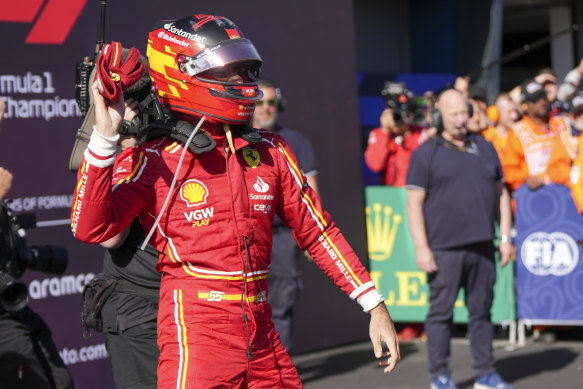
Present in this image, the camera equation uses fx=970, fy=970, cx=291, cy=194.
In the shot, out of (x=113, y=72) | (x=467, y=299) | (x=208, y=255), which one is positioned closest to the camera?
(x=113, y=72)

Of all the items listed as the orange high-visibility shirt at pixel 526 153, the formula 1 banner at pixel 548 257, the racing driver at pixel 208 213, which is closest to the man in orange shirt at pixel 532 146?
the orange high-visibility shirt at pixel 526 153

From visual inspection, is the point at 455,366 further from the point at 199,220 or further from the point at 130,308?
the point at 199,220

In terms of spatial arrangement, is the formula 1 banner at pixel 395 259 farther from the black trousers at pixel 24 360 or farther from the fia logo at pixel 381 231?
the black trousers at pixel 24 360

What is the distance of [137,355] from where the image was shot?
4.15 metres

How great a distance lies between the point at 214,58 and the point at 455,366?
17.3ft

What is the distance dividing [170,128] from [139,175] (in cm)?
21

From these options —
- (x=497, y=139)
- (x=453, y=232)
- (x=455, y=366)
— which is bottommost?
(x=455, y=366)

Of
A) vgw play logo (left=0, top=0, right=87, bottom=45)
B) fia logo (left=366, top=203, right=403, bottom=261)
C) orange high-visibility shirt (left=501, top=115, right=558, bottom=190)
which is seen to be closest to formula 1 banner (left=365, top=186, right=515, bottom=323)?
fia logo (left=366, top=203, right=403, bottom=261)

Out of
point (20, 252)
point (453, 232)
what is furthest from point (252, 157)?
point (453, 232)

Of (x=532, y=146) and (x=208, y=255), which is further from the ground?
(x=532, y=146)

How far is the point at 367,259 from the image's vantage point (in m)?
9.25

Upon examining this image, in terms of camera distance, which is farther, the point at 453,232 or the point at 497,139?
the point at 497,139

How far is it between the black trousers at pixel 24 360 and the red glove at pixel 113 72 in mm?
2266

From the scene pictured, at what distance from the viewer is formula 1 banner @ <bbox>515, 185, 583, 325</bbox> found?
336 inches
